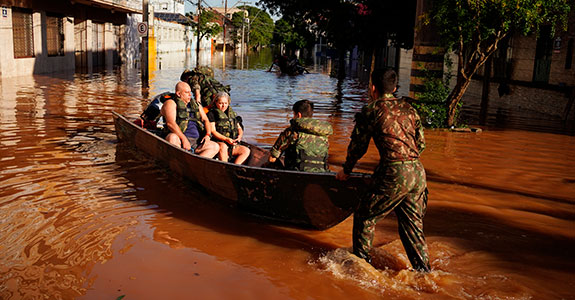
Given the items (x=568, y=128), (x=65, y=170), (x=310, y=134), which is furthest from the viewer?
(x=568, y=128)

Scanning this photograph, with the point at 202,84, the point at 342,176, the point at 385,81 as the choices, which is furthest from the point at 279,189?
the point at 202,84

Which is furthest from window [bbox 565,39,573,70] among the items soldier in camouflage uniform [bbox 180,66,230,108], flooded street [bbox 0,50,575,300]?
soldier in camouflage uniform [bbox 180,66,230,108]

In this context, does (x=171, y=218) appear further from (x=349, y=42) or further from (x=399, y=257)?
(x=349, y=42)

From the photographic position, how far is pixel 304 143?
5.63m

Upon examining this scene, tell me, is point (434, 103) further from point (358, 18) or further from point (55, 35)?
point (55, 35)

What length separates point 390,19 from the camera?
77.8ft

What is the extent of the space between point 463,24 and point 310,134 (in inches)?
284

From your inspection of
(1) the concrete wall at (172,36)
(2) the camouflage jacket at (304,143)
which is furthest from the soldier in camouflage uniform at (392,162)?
(1) the concrete wall at (172,36)

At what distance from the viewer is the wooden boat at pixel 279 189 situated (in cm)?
492

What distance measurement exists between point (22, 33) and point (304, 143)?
20448 millimetres

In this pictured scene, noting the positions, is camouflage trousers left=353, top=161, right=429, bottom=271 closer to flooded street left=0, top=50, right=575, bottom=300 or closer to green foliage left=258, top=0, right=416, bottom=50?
flooded street left=0, top=50, right=575, bottom=300

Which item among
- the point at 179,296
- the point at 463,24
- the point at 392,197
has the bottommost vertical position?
the point at 179,296

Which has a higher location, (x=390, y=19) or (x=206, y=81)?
(x=390, y=19)

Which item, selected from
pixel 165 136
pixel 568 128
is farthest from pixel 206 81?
pixel 568 128
